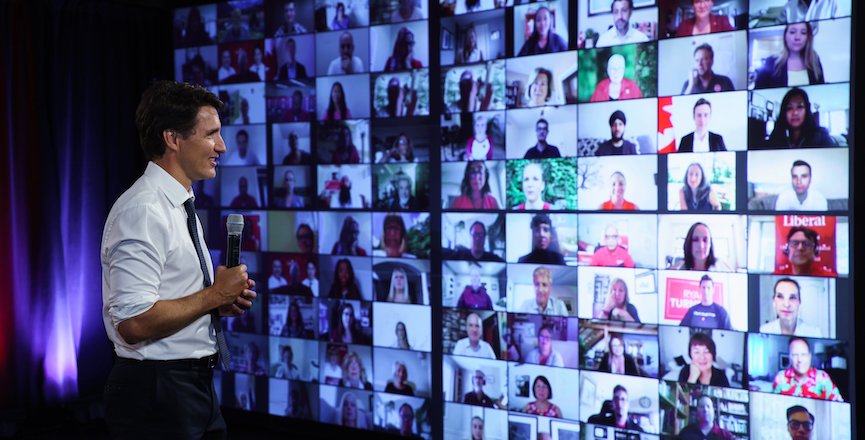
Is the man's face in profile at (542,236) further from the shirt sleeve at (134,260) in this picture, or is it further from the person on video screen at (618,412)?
the shirt sleeve at (134,260)

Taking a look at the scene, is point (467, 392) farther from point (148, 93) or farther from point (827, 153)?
point (148, 93)

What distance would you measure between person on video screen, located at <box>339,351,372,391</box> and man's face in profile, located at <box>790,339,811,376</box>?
81.5 inches

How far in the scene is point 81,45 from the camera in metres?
4.48

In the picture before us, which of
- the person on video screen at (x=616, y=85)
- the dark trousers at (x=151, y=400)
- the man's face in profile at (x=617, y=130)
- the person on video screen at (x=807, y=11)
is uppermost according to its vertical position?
the person on video screen at (x=807, y=11)

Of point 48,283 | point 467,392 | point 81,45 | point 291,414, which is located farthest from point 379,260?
point 81,45

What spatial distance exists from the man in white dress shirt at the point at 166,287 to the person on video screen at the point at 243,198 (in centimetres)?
236

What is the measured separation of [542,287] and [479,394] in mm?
646

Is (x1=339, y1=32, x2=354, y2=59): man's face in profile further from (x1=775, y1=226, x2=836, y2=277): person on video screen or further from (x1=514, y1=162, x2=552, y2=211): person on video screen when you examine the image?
(x1=775, y1=226, x2=836, y2=277): person on video screen

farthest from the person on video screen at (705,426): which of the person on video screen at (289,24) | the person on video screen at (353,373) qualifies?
the person on video screen at (289,24)

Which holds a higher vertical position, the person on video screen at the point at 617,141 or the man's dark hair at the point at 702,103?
the man's dark hair at the point at 702,103

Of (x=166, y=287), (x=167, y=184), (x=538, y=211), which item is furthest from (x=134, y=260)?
(x=538, y=211)

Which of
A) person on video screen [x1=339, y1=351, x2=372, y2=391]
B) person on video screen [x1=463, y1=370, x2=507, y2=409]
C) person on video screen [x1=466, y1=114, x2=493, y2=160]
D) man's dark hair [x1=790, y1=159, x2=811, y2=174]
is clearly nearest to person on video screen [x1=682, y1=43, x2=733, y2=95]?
man's dark hair [x1=790, y1=159, x2=811, y2=174]

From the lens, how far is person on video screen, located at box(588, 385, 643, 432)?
131 inches

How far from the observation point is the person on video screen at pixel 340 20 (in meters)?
4.02
